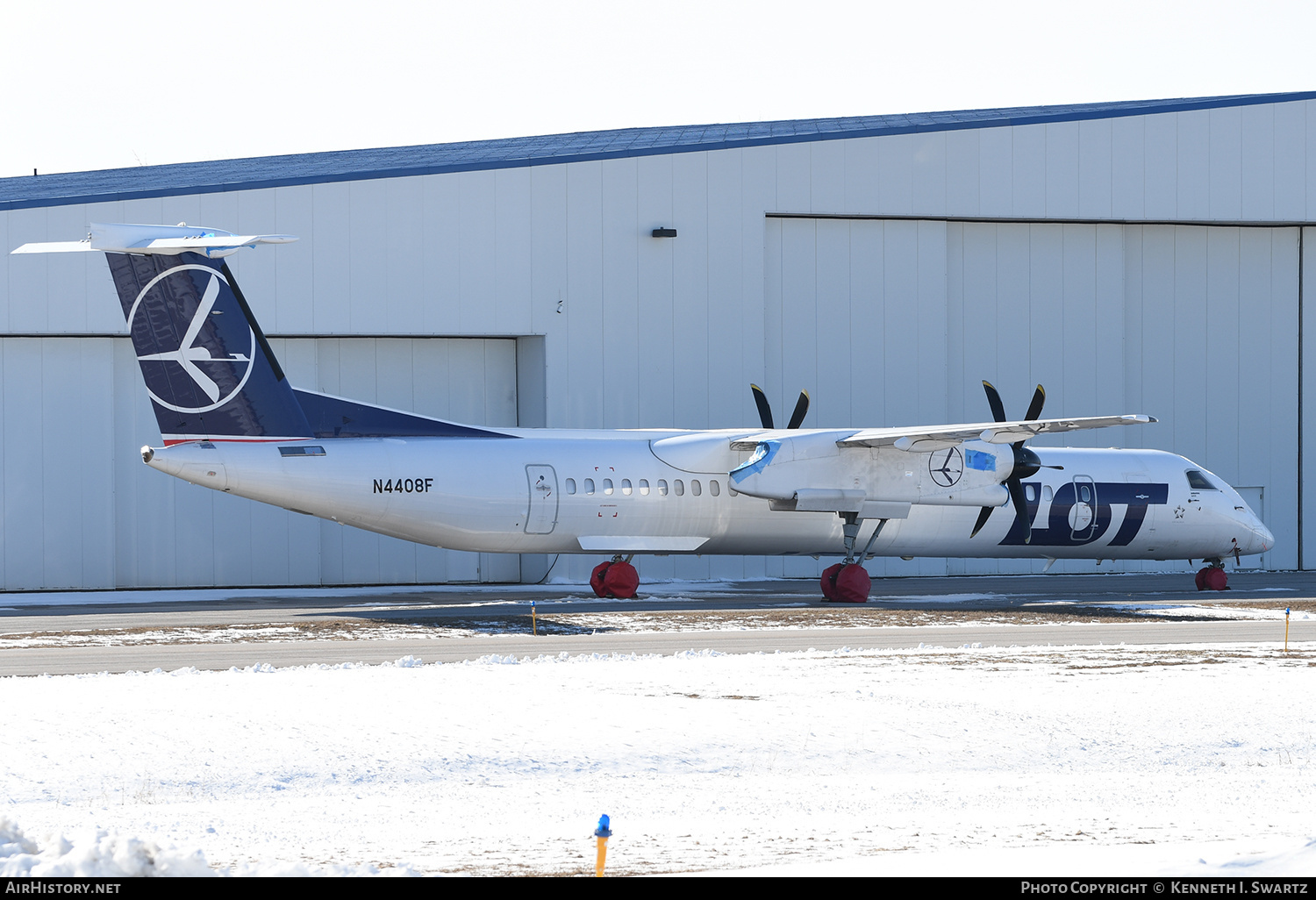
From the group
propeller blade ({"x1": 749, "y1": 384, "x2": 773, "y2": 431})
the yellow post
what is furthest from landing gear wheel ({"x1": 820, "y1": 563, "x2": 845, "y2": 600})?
the yellow post

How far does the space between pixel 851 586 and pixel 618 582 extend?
465 centimetres

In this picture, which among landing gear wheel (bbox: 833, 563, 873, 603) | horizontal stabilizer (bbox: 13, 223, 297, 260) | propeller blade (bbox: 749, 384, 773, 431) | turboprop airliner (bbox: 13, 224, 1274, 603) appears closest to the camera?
horizontal stabilizer (bbox: 13, 223, 297, 260)

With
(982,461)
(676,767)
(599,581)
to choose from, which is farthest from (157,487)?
(676,767)

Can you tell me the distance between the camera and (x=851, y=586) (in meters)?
27.9

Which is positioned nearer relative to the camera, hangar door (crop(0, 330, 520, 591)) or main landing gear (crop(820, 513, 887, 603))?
main landing gear (crop(820, 513, 887, 603))

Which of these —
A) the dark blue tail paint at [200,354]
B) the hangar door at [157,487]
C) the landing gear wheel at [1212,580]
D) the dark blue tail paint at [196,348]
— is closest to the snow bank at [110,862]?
the dark blue tail paint at [200,354]

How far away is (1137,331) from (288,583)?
2374 cm

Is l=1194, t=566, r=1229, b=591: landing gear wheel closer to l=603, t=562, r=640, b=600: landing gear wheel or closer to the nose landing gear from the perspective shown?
the nose landing gear

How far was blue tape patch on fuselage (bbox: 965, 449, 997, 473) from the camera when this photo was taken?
2862 centimetres

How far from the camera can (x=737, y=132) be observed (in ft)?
132

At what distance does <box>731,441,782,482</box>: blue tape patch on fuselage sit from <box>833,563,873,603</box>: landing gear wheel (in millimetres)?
2756

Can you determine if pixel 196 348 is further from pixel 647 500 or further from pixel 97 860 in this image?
pixel 97 860

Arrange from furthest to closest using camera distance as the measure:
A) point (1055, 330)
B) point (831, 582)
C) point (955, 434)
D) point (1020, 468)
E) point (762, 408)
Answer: point (1055, 330)
point (762, 408)
point (1020, 468)
point (831, 582)
point (955, 434)

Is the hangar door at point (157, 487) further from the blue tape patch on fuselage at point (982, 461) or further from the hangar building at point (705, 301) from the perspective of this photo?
the blue tape patch on fuselage at point (982, 461)
